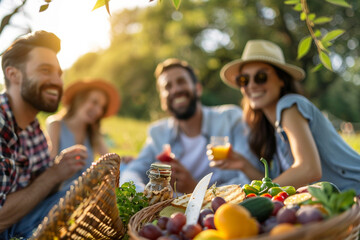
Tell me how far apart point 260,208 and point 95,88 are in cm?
393

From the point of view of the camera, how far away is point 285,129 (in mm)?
2270

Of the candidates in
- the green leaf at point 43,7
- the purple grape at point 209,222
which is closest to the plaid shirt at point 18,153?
the green leaf at point 43,7

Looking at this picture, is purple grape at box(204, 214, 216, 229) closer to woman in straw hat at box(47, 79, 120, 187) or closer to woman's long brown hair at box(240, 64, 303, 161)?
woman's long brown hair at box(240, 64, 303, 161)

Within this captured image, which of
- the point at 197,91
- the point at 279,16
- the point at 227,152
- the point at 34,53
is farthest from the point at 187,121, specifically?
the point at 279,16

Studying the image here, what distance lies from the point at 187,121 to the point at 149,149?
→ 0.60 metres

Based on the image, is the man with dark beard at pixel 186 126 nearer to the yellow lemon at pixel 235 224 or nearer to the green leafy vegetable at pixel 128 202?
the green leafy vegetable at pixel 128 202

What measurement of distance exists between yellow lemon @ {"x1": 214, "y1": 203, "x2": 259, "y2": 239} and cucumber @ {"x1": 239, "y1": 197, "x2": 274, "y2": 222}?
0.41 feet

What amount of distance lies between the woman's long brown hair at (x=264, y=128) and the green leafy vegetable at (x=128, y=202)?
4.93 ft

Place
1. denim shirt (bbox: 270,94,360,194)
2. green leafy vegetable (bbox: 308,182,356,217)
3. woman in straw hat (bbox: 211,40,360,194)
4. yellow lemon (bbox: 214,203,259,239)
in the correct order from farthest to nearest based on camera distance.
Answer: denim shirt (bbox: 270,94,360,194), woman in straw hat (bbox: 211,40,360,194), green leafy vegetable (bbox: 308,182,356,217), yellow lemon (bbox: 214,203,259,239)

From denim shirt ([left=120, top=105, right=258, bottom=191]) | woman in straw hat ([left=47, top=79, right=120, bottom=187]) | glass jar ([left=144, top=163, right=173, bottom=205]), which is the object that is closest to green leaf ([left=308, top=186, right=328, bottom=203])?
glass jar ([left=144, top=163, right=173, bottom=205])

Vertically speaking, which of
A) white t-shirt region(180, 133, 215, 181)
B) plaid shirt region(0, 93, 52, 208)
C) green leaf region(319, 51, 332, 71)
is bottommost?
white t-shirt region(180, 133, 215, 181)

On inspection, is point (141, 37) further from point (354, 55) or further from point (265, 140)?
point (265, 140)

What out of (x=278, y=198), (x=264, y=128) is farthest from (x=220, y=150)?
(x=278, y=198)

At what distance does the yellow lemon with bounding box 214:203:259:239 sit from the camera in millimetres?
969
